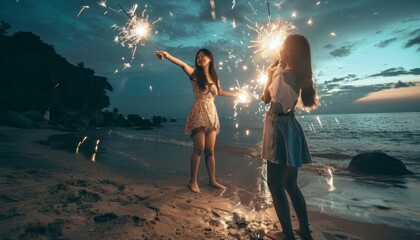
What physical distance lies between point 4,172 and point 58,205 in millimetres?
2337

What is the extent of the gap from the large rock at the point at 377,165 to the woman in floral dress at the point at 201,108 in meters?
6.19

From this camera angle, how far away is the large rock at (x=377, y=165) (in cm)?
855

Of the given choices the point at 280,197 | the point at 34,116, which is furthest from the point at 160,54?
the point at 34,116

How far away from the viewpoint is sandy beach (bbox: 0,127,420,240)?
2.85 meters

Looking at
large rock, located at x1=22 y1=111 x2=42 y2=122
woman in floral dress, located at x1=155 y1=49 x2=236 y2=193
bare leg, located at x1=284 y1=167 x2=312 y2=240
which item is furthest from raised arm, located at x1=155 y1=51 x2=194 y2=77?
large rock, located at x1=22 y1=111 x2=42 y2=122

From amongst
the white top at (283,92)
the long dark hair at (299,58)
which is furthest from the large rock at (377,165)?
the white top at (283,92)

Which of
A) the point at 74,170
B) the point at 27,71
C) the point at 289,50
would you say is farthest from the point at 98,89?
the point at 289,50

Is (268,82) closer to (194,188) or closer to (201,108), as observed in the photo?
(201,108)

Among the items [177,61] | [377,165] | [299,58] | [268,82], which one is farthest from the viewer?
[377,165]

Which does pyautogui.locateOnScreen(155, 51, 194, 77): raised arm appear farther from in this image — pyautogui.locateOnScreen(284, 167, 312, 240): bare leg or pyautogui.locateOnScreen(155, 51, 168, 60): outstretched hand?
pyautogui.locateOnScreen(284, 167, 312, 240): bare leg

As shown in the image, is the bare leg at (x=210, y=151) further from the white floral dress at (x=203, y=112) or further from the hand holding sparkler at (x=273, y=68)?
the hand holding sparkler at (x=273, y=68)

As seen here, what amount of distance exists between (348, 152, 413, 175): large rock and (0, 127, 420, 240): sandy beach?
18.3 ft

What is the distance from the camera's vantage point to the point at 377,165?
28.7ft

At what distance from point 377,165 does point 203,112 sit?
22.5 ft
